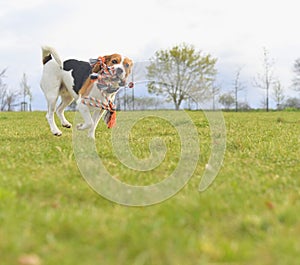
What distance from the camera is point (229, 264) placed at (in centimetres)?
212

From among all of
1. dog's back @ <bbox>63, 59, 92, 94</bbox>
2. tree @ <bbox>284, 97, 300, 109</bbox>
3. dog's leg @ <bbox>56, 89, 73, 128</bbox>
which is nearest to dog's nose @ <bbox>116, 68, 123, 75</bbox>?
dog's back @ <bbox>63, 59, 92, 94</bbox>

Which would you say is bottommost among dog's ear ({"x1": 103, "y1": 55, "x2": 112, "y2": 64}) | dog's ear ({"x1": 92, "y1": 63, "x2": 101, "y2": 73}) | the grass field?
the grass field

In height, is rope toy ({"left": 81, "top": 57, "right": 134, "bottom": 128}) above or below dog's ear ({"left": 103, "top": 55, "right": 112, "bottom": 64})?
below

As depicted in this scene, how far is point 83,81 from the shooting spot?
714 centimetres

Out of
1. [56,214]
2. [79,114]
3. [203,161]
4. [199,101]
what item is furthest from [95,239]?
[79,114]

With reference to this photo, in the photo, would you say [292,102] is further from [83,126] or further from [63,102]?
[83,126]

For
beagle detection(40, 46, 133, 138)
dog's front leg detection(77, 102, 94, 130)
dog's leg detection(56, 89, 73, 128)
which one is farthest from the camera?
dog's leg detection(56, 89, 73, 128)

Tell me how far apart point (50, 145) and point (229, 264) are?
4.86m

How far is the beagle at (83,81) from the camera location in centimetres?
652

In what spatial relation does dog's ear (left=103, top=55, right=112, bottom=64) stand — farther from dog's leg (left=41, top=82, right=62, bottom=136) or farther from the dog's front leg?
dog's leg (left=41, top=82, right=62, bottom=136)

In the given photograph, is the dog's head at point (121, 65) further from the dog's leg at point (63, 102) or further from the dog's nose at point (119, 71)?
the dog's leg at point (63, 102)

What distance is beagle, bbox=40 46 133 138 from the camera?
6523 millimetres

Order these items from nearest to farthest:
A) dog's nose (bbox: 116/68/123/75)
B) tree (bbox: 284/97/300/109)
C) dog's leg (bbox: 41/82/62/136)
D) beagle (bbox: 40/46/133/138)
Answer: dog's nose (bbox: 116/68/123/75) → beagle (bbox: 40/46/133/138) → dog's leg (bbox: 41/82/62/136) → tree (bbox: 284/97/300/109)

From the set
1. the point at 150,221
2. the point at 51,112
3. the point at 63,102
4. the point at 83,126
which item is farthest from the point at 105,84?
the point at 150,221
